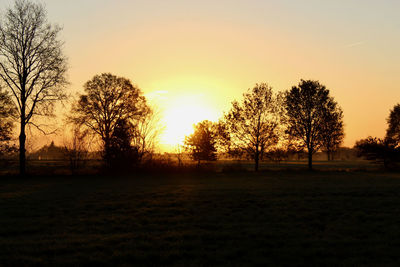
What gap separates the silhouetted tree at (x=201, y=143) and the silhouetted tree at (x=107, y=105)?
20127 mm

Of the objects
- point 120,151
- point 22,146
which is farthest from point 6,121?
point 120,151

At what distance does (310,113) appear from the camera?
169ft

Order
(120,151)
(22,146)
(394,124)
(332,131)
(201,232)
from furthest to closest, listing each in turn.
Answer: (394,124) → (332,131) → (120,151) → (22,146) → (201,232)

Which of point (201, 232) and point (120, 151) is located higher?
point (120, 151)

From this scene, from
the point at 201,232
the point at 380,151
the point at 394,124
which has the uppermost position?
the point at 394,124

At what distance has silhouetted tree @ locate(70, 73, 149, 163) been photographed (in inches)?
1873

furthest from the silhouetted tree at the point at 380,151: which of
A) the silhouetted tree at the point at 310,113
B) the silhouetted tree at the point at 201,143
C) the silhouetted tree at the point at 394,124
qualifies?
the silhouetted tree at the point at 201,143

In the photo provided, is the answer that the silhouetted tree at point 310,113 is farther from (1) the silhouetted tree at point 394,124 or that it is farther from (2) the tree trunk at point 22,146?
(2) the tree trunk at point 22,146

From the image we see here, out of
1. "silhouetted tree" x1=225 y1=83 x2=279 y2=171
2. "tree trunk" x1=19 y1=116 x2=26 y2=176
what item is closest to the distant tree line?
"silhouetted tree" x1=225 y1=83 x2=279 y2=171

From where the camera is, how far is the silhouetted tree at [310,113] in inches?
2013

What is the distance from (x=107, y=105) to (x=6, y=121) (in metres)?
16.7

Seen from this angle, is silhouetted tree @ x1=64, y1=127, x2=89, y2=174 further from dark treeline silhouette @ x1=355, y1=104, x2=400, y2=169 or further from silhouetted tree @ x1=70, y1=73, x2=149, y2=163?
dark treeline silhouette @ x1=355, y1=104, x2=400, y2=169

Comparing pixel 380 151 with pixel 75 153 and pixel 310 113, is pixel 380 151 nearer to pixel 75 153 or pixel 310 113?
pixel 310 113

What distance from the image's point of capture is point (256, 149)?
50.9 m
